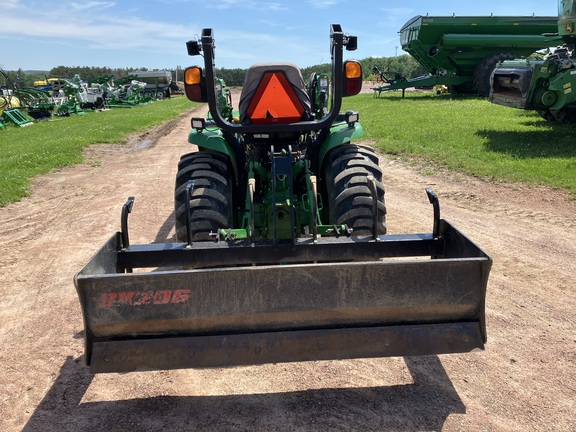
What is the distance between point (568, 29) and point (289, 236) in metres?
10.1

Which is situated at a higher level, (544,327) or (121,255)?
(121,255)

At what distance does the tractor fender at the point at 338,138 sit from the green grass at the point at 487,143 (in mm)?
4307

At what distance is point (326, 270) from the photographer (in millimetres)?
2748

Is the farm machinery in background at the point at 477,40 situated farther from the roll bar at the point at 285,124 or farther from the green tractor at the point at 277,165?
the roll bar at the point at 285,124

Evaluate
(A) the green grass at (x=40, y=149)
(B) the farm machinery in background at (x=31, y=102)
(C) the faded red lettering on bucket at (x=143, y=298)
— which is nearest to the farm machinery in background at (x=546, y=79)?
(C) the faded red lettering on bucket at (x=143, y=298)

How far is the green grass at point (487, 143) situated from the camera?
8336 mm

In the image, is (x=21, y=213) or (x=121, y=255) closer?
(x=121, y=255)

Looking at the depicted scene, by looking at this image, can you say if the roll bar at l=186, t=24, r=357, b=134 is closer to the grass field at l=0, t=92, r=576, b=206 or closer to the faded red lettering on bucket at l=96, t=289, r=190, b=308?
the faded red lettering on bucket at l=96, t=289, r=190, b=308

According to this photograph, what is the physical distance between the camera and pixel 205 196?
4.01 metres

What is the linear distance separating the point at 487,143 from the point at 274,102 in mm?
8073

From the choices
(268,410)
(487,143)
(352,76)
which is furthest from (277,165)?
(487,143)

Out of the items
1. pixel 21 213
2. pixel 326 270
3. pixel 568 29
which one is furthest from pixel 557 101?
pixel 21 213

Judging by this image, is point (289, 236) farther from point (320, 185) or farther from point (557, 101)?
point (557, 101)

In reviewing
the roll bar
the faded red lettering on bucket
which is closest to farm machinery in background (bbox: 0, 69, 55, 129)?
the roll bar
